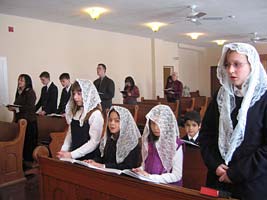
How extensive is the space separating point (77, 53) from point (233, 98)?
656 cm

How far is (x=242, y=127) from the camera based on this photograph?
1583 millimetres

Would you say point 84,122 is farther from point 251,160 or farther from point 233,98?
point 251,160

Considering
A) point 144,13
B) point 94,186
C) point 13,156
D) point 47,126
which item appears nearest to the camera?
point 94,186

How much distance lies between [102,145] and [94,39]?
6.02 metres

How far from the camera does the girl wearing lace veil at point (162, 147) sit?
223cm

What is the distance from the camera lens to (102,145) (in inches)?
107

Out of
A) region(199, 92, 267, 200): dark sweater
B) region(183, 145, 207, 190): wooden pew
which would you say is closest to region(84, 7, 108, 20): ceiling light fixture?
region(183, 145, 207, 190): wooden pew

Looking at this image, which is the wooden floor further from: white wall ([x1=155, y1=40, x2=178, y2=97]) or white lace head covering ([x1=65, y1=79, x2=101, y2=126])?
white wall ([x1=155, y1=40, x2=178, y2=97])

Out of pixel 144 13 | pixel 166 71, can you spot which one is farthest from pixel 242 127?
pixel 166 71

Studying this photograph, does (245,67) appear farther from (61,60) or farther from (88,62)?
(88,62)

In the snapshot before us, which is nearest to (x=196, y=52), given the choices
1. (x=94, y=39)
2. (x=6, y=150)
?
(x=94, y=39)

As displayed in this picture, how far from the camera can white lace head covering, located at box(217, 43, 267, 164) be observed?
5.23 feet

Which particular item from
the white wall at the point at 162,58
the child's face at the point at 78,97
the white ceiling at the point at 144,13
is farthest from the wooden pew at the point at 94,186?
the white wall at the point at 162,58

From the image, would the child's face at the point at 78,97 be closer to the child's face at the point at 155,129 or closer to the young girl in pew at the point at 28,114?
the child's face at the point at 155,129
